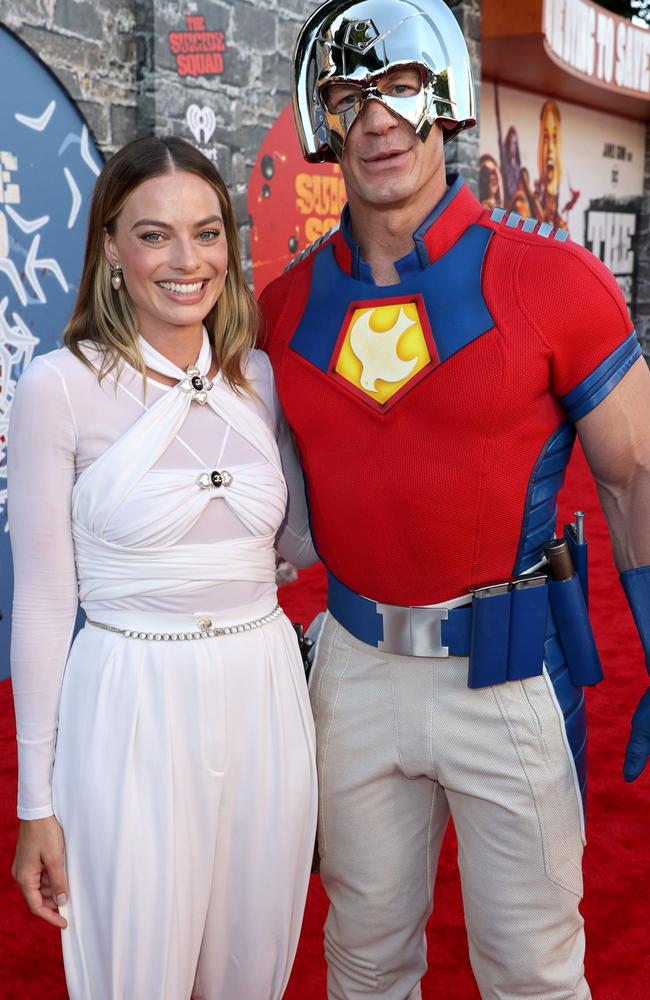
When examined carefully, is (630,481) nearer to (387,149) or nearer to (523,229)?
(523,229)

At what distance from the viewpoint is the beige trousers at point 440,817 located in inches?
64.1

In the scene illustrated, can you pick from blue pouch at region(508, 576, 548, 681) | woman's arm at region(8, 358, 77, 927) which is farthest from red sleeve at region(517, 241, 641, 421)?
woman's arm at region(8, 358, 77, 927)

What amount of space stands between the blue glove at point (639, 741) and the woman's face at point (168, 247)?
37.8 inches

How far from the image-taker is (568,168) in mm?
10039

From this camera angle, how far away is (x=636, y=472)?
1605 mm

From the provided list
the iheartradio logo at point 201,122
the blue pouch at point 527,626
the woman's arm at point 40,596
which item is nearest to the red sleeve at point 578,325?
the blue pouch at point 527,626

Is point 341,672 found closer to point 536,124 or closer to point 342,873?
point 342,873

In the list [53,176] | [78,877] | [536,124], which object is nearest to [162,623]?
[78,877]

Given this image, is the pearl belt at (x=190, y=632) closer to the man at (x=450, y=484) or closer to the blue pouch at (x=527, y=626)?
the man at (x=450, y=484)

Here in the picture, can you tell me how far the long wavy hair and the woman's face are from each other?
21 millimetres

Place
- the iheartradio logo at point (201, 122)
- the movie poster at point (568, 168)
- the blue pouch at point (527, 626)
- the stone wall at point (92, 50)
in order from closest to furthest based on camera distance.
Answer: the blue pouch at point (527, 626) → the stone wall at point (92, 50) → the iheartradio logo at point (201, 122) → the movie poster at point (568, 168)

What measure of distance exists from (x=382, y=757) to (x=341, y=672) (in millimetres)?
160

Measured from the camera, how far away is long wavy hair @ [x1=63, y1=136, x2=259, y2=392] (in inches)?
64.2

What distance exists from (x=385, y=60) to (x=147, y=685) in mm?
1054
